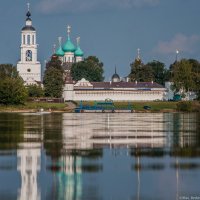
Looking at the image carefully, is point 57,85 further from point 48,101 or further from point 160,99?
point 160,99

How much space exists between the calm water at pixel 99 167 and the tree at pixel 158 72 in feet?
348

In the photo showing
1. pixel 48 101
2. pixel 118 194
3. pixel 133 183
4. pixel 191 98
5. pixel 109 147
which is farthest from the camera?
pixel 191 98

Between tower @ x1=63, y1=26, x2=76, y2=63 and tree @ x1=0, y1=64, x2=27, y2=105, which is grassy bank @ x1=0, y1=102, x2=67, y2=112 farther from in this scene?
tower @ x1=63, y1=26, x2=76, y2=63

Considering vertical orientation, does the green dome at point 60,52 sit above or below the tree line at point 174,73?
above

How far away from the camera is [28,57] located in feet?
428

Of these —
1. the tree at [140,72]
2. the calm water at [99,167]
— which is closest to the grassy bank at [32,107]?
the tree at [140,72]

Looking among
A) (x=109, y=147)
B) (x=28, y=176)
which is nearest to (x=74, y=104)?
(x=109, y=147)

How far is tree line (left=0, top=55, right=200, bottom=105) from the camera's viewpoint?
103m

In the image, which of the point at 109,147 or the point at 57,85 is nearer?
the point at 109,147

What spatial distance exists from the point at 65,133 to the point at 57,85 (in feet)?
243

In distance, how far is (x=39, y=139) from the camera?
39.4 m

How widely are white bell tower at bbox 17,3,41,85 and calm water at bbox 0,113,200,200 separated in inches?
3476

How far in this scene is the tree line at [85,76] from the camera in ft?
339

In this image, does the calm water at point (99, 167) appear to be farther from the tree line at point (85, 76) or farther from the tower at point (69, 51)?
the tower at point (69, 51)
